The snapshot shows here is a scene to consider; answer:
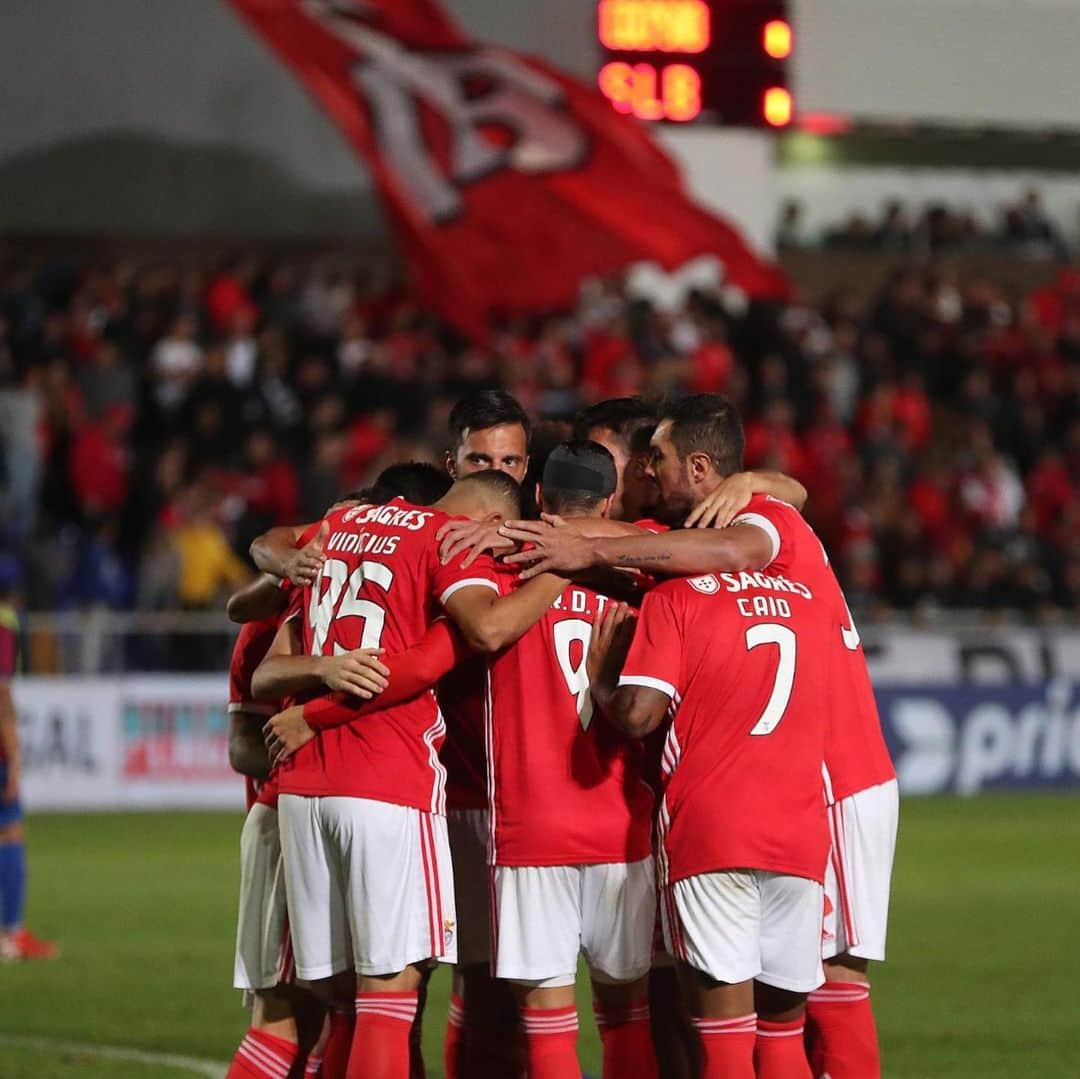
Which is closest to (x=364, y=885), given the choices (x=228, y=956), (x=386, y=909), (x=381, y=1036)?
(x=386, y=909)

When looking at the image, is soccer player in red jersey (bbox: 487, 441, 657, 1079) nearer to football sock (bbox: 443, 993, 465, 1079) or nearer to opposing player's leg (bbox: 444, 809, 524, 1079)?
opposing player's leg (bbox: 444, 809, 524, 1079)

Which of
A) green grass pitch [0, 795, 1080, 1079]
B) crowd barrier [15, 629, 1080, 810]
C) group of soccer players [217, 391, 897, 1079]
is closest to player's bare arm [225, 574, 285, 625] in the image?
group of soccer players [217, 391, 897, 1079]

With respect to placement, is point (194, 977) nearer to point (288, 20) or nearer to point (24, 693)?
point (24, 693)

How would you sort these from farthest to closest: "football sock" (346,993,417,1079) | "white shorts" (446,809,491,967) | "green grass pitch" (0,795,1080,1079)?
"green grass pitch" (0,795,1080,1079), "white shorts" (446,809,491,967), "football sock" (346,993,417,1079)

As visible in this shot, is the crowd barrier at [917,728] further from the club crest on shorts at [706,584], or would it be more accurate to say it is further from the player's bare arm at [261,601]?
the club crest on shorts at [706,584]

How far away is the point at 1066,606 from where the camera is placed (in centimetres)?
2153

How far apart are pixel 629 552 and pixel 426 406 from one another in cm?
1395

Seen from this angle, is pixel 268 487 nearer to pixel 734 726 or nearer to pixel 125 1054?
pixel 125 1054

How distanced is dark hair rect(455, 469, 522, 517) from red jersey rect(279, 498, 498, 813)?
0.56 ft

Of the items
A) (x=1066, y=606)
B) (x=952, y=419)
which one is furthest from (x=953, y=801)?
(x=952, y=419)

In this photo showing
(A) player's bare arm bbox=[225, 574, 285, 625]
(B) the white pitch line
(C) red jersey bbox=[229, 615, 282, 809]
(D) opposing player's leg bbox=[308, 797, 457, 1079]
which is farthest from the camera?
(B) the white pitch line

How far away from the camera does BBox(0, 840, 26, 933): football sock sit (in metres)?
10.6

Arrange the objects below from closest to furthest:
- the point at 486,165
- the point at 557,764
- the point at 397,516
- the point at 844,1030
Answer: the point at 557,764, the point at 397,516, the point at 844,1030, the point at 486,165

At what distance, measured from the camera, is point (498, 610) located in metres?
5.90
